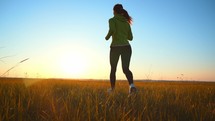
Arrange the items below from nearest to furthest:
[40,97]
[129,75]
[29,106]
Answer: [29,106], [40,97], [129,75]

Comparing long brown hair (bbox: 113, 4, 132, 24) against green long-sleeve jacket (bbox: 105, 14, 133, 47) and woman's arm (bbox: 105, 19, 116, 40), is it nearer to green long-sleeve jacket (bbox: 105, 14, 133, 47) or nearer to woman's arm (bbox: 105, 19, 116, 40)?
green long-sleeve jacket (bbox: 105, 14, 133, 47)

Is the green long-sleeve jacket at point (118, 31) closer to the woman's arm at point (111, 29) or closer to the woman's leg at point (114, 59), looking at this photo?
the woman's arm at point (111, 29)

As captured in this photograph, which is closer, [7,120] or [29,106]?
[7,120]

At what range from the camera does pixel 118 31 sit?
254 inches

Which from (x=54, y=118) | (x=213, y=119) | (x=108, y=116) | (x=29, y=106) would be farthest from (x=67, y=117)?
(x=213, y=119)

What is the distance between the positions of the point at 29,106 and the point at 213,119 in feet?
8.01

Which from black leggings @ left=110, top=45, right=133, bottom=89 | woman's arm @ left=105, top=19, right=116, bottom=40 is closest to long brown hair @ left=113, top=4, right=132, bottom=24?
woman's arm @ left=105, top=19, right=116, bottom=40

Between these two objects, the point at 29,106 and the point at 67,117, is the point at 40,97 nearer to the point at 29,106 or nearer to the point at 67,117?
the point at 29,106

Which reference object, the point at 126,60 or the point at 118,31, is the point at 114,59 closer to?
the point at 126,60

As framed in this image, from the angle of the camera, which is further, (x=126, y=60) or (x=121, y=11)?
(x=121, y=11)

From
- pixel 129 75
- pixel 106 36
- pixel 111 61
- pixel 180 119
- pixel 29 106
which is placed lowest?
pixel 180 119

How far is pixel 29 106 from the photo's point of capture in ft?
10.0

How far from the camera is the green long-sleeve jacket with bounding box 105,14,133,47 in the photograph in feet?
21.0

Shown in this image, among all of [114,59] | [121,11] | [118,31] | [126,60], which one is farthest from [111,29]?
[126,60]
